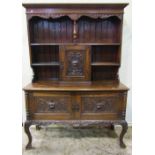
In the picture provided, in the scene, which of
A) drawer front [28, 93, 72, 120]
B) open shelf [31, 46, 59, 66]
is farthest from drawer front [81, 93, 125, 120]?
open shelf [31, 46, 59, 66]

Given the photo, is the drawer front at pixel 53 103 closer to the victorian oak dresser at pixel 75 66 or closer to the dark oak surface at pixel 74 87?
the victorian oak dresser at pixel 75 66

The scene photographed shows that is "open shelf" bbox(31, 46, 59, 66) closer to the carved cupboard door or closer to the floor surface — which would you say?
the carved cupboard door

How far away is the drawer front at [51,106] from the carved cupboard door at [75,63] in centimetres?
32

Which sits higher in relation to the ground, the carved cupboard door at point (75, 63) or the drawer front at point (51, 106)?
the carved cupboard door at point (75, 63)

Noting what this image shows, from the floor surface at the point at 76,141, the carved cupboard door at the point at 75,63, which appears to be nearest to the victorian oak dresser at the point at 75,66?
the carved cupboard door at the point at 75,63

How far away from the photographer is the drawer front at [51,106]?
205 cm

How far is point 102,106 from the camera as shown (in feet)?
6.77

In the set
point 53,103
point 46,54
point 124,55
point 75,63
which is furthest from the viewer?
point 124,55

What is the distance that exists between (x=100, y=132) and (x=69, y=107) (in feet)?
2.68

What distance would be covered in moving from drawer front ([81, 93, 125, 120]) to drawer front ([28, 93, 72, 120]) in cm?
20
